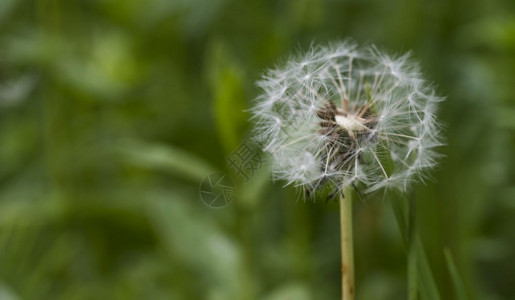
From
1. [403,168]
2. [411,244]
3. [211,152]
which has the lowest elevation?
[411,244]

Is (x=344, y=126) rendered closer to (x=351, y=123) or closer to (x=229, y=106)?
(x=351, y=123)

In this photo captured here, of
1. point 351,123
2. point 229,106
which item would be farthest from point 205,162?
point 351,123

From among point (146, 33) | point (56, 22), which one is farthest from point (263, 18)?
point (56, 22)

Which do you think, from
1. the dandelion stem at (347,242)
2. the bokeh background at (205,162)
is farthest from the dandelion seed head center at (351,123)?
the bokeh background at (205,162)

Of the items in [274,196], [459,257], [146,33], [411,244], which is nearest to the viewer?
[411,244]

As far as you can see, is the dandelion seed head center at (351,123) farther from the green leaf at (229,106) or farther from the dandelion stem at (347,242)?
the green leaf at (229,106)

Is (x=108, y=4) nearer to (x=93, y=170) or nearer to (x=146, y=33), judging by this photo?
(x=146, y=33)

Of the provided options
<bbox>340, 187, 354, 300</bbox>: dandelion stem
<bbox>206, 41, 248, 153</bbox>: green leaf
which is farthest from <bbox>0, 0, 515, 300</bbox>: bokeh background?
<bbox>340, 187, 354, 300</bbox>: dandelion stem
